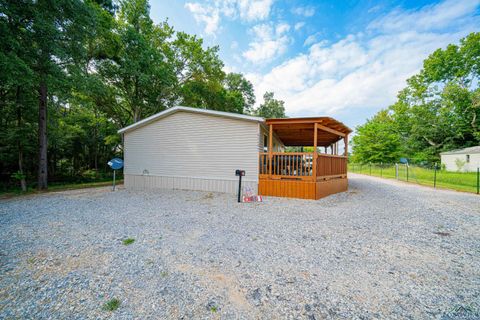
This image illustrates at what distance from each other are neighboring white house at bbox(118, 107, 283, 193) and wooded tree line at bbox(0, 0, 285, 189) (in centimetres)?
335

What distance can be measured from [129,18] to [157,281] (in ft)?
53.9

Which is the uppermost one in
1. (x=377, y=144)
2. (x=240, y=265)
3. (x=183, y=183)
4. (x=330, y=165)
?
(x=377, y=144)

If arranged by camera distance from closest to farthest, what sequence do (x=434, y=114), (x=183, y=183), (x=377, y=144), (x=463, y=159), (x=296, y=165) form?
(x=296, y=165)
(x=183, y=183)
(x=463, y=159)
(x=434, y=114)
(x=377, y=144)

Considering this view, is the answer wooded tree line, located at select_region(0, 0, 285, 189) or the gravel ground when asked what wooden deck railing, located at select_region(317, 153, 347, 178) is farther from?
wooded tree line, located at select_region(0, 0, 285, 189)

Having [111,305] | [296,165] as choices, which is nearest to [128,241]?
[111,305]

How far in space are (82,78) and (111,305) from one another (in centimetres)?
966

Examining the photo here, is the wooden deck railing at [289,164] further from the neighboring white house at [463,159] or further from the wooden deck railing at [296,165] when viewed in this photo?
the neighboring white house at [463,159]

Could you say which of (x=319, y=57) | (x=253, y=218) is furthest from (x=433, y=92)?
(x=253, y=218)

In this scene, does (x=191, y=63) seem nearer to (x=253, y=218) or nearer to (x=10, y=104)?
(x=10, y=104)

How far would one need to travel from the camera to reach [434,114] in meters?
23.1

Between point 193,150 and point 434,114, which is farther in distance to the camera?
point 434,114

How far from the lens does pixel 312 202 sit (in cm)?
594

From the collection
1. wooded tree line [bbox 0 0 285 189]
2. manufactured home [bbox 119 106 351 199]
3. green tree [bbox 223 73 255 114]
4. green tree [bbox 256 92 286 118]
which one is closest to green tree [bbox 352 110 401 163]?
green tree [bbox 256 92 286 118]

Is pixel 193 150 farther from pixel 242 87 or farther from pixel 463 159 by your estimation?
pixel 463 159
